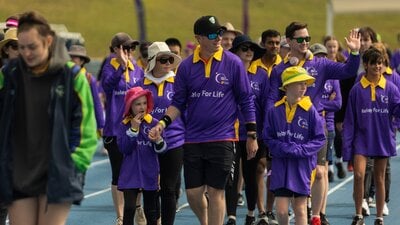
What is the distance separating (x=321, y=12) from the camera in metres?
95.8

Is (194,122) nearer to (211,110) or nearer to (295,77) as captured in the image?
(211,110)

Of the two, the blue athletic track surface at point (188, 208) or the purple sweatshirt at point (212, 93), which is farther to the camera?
the blue athletic track surface at point (188, 208)

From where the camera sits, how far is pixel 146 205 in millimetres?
11875

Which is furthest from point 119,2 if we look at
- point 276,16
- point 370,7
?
point 370,7

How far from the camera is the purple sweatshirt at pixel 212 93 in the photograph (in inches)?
447

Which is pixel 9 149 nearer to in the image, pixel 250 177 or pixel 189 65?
pixel 189 65

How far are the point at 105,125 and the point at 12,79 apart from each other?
5889 mm

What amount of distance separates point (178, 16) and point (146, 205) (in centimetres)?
8477

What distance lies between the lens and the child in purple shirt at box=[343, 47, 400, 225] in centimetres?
1337

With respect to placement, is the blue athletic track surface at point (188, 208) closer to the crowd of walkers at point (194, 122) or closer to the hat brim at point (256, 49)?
the crowd of walkers at point (194, 122)

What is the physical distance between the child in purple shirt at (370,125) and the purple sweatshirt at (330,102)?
351 millimetres

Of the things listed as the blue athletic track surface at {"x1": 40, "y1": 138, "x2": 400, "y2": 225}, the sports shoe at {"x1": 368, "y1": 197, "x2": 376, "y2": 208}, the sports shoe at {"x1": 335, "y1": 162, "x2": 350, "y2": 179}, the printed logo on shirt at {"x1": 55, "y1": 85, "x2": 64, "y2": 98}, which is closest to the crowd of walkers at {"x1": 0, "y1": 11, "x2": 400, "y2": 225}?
the printed logo on shirt at {"x1": 55, "y1": 85, "x2": 64, "y2": 98}

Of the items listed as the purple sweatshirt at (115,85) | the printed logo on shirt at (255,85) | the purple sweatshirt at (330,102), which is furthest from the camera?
the printed logo on shirt at (255,85)

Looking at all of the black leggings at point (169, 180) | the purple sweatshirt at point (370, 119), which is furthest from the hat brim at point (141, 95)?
the purple sweatshirt at point (370, 119)
